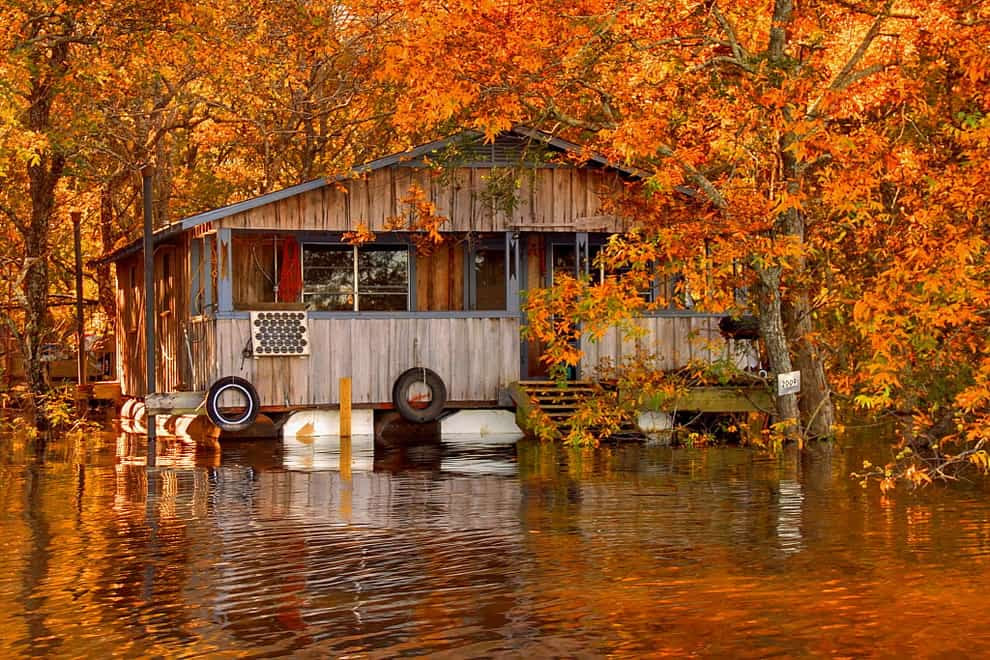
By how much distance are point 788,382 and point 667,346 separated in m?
5.99

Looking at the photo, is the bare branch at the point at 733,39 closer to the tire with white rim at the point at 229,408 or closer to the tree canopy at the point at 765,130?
the tree canopy at the point at 765,130

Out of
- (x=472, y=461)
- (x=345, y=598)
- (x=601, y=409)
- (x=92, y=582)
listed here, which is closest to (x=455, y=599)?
(x=345, y=598)

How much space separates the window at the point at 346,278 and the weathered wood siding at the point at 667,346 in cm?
396

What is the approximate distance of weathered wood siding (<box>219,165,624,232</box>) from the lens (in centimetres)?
2930

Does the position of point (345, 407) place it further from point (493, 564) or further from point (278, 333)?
point (493, 564)

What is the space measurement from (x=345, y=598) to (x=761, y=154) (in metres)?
14.7

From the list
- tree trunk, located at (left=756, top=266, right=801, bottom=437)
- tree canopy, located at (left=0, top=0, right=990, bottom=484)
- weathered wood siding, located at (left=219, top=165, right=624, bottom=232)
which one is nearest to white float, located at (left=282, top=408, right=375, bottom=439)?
weathered wood siding, located at (left=219, top=165, right=624, bottom=232)

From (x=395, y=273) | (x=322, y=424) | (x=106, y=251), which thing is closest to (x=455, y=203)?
(x=395, y=273)

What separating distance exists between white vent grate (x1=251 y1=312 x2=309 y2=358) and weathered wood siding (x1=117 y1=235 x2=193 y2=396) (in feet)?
8.04

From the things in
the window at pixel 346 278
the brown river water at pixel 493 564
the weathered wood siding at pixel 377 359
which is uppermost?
the window at pixel 346 278

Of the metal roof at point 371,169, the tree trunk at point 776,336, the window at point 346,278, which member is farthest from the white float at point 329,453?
the tree trunk at point 776,336

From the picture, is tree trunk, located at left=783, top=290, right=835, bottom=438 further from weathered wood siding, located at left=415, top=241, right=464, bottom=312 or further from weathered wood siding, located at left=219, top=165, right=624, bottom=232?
weathered wood siding, located at left=415, top=241, right=464, bottom=312

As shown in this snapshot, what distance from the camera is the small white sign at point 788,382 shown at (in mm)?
24812

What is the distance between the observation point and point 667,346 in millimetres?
30688
